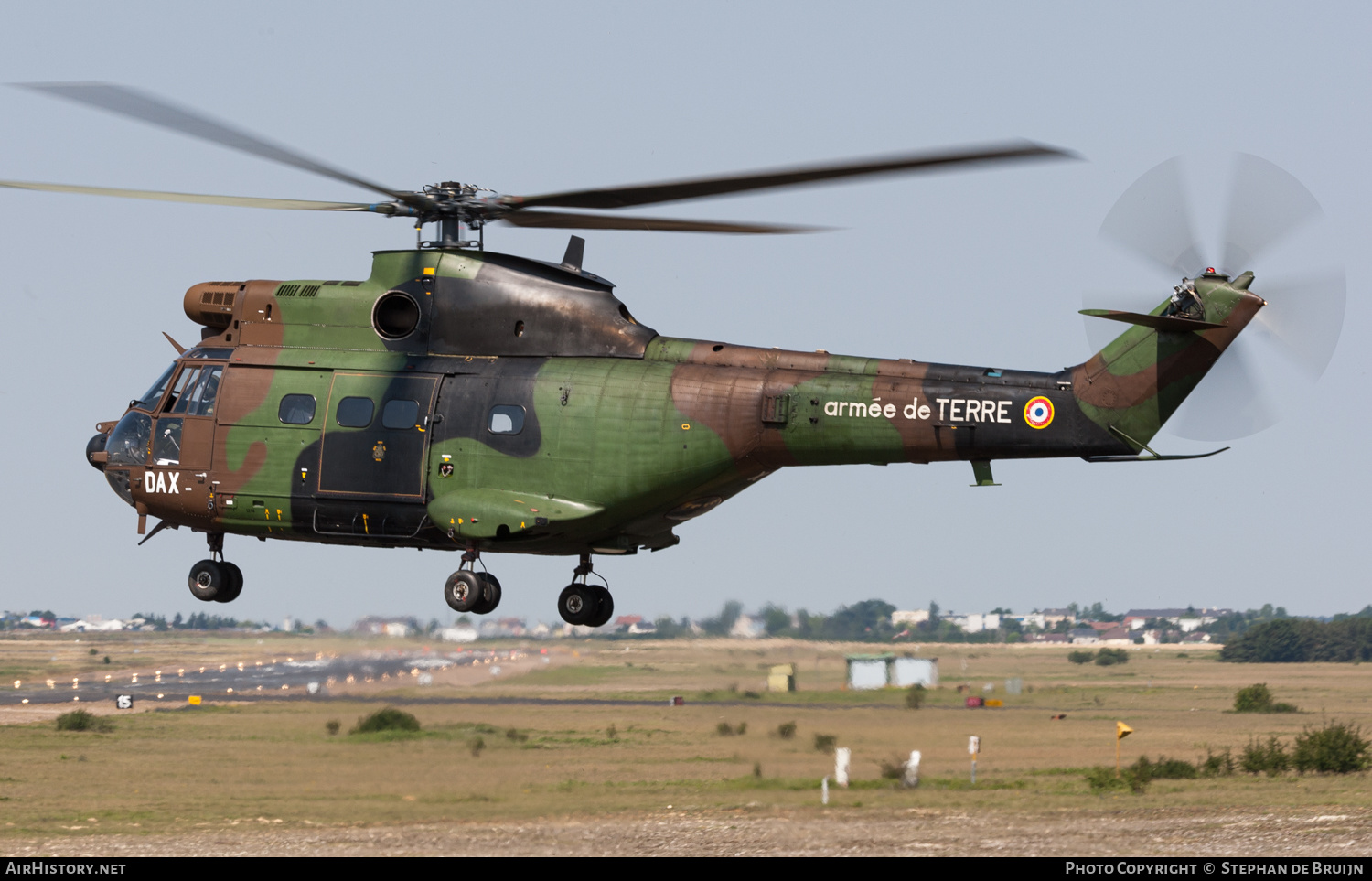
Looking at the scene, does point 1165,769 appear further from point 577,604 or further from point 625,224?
point 625,224

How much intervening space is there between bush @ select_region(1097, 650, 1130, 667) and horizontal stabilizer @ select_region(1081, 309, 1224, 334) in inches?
3231

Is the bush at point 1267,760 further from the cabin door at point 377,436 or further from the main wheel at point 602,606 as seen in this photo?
the cabin door at point 377,436

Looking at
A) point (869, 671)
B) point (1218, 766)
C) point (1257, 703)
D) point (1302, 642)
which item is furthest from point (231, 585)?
point (1302, 642)

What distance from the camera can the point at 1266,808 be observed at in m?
51.1

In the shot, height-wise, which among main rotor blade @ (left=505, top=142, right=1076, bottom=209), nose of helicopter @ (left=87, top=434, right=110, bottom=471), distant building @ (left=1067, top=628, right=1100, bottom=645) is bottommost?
distant building @ (left=1067, top=628, right=1100, bottom=645)

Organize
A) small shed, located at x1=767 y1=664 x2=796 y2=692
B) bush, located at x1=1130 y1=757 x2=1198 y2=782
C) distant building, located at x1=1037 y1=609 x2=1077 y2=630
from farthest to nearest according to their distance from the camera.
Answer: distant building, located at x1=1037 y1=609 x2=1077 y2=630 < bush, located at x1=1130 y1=757 x2=1198 y2=782 < small shed, located at x1=767 y1=664 x2=796 y2=692

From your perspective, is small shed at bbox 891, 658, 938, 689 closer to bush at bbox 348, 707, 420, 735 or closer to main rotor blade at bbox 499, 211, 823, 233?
bush at bbox 348, 707, 420, 735

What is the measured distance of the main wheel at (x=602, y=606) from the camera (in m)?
23.0

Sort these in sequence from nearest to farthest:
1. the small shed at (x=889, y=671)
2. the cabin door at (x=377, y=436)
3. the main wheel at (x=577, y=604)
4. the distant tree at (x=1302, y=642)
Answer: the cabin door at (x=377, y=436), the main wheel at (x=577, y=604), the small shed at (x=889, y=671), the distant tree at (x=1302, y=642)

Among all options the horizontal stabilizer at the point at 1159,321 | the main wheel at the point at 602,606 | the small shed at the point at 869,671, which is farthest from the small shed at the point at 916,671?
the horizontal stabilizer at the point at 1159,321

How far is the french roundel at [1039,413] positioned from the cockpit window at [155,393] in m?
13.1

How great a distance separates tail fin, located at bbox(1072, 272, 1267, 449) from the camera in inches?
774

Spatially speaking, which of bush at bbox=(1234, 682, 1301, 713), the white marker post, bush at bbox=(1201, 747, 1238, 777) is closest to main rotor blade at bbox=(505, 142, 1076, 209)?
the white marker post

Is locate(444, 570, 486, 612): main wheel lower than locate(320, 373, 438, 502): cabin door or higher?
lower
